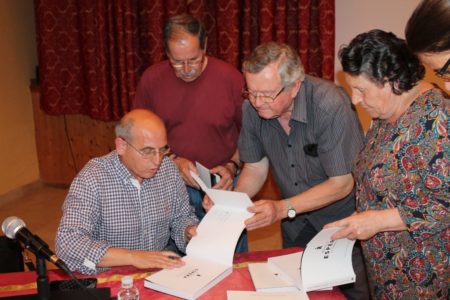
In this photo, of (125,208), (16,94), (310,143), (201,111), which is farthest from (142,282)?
(16,94)

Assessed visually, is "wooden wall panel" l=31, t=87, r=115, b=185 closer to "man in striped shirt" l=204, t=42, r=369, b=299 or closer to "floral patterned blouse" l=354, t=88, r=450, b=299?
"man in striped shirt" l=204, t=42, r=369, b=299

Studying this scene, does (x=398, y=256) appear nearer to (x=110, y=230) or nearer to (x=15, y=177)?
(x=110, y=230)

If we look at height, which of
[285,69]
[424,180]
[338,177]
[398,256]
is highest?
[285,69]

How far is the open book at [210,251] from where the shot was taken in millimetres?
2027

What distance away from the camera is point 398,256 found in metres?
2.00

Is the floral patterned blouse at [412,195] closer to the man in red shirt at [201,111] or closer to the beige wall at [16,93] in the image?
the man in red shirt at [201,111]

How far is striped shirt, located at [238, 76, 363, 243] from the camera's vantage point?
237 cm

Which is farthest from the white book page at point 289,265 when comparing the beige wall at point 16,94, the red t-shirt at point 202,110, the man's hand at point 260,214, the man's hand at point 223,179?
the beige wall at point 16,94

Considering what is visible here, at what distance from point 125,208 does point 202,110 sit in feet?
2.97

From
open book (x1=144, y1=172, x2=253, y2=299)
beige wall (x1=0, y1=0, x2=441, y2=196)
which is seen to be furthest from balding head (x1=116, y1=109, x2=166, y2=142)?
beige wall (x1=0, y1=0, x2=441, y2=196)

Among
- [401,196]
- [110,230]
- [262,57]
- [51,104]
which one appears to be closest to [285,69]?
[262,57]

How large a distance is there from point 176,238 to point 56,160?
12.2ft

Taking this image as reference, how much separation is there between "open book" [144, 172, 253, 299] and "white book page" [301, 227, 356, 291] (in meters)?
0.34

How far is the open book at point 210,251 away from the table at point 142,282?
31mm
